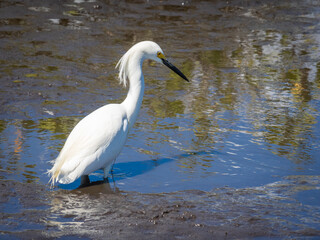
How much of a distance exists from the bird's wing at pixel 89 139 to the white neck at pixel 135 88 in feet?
0.66

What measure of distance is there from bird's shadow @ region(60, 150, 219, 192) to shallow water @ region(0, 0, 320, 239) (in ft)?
0.08

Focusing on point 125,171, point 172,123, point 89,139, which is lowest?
point 125,171

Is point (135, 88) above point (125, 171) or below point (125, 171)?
above

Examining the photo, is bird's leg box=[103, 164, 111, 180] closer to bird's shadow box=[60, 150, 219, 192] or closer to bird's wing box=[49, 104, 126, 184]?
bird's shadow box=[60, 150, 219, 192]

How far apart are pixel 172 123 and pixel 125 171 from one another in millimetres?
1435

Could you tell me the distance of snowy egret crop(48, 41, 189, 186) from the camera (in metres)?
4.91

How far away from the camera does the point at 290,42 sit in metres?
11.0

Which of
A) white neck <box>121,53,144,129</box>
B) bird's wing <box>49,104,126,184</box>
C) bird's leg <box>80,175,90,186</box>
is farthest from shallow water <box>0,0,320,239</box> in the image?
white neck <box>121,53,144,129</box>

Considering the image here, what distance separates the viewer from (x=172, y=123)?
262 inches

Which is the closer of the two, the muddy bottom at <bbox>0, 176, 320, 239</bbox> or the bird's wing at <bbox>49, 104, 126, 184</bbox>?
the muddy bottom at <bbox>0, 176, 320, 239</bbox>

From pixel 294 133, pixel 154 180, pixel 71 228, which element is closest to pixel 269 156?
pixel 294 133

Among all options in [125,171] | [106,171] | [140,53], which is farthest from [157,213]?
[140,53]

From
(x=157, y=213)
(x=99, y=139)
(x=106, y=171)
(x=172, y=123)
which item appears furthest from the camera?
(x=172, y=123)

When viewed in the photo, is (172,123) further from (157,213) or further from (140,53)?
(157,213)
